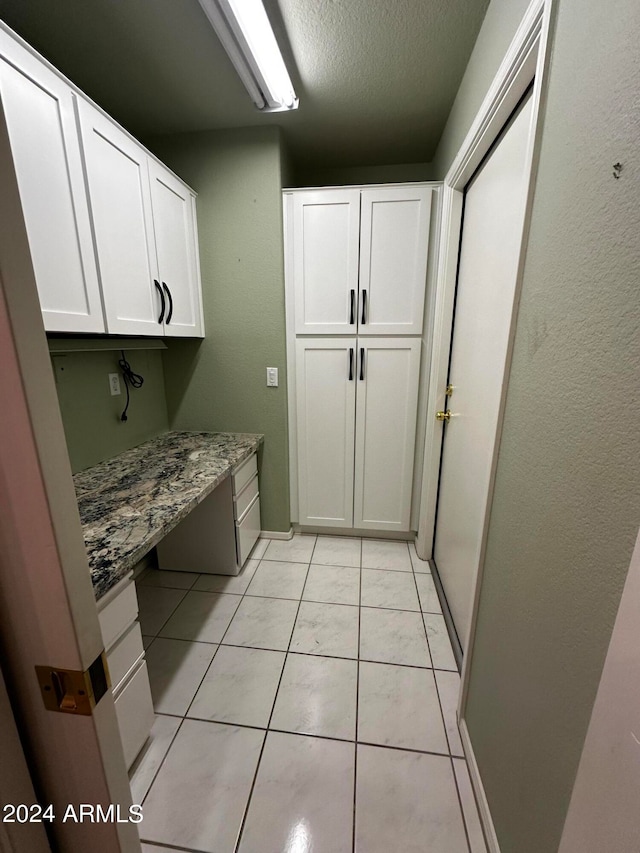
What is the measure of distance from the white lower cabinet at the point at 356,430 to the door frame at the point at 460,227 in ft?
0.66

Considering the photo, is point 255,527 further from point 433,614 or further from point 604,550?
point 604,550

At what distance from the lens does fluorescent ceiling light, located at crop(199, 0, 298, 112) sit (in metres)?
1.18

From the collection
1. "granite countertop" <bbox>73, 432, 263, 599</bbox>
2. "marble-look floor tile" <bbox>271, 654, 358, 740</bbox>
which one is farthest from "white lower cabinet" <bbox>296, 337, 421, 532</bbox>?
"marble-look floor tile" <bbox>271, 654, 358, 740</bbox>

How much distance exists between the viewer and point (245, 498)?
2143 millimetres

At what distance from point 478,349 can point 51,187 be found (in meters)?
1.66

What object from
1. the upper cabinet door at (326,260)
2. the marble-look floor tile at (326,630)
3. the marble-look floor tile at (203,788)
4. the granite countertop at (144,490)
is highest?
the upper cabinet door at (326,260)

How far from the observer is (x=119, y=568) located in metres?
0.99

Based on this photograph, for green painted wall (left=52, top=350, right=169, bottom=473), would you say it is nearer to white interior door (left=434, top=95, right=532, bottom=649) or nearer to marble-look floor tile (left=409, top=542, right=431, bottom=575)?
white interior door (left=434, top=95, right=532, bottom=649)

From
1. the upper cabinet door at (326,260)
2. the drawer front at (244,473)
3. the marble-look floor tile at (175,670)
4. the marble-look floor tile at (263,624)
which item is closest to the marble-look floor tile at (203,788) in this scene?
the marble-look floor tile at (175,670)

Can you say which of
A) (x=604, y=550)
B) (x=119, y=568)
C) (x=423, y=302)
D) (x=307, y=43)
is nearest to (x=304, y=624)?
(x=119, y=568)

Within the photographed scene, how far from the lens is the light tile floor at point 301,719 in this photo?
40.3 inches

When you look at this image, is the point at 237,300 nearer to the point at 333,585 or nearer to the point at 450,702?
the point at 333,585

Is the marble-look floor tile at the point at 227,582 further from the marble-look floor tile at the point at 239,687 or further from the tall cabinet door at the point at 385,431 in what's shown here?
the tall cabinet door at the point at 385,431

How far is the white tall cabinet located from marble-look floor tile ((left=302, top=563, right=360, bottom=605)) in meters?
0.38
